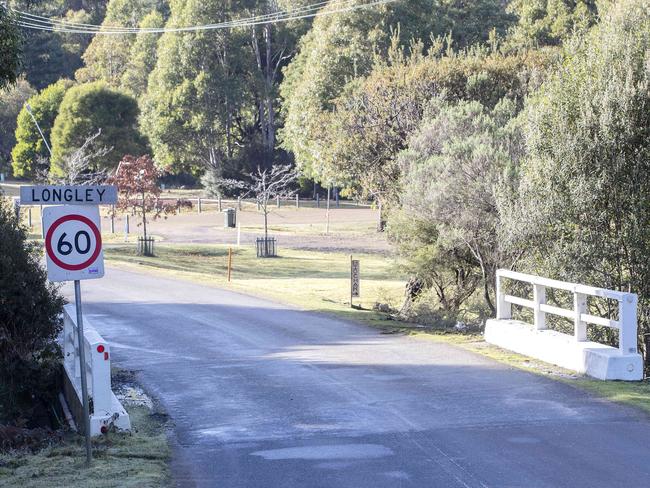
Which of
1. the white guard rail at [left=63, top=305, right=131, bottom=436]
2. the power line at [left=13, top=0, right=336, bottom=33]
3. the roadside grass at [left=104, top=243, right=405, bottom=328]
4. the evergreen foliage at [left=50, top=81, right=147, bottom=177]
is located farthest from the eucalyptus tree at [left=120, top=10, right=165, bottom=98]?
the white guard rail at [left=63, top=305, right=131, bottom=436]

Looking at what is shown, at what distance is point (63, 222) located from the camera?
8.87 metres

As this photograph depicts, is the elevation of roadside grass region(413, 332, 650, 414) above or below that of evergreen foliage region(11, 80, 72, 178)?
below

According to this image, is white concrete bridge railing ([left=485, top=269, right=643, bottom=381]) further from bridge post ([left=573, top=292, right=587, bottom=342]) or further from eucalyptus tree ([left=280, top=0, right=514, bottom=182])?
eucalyptus tree ([left=280, top=0, right=514, bottom=182])

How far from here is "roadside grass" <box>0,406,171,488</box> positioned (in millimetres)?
8445

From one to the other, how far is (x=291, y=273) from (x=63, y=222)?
27.9 m

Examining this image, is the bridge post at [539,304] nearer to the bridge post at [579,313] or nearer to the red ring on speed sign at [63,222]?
the bridge post at [579,313]

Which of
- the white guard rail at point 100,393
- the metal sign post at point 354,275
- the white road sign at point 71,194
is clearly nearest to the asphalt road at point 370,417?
the white guard rail at point 100,393

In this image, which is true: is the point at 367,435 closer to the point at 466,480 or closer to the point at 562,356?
the point at 466,480

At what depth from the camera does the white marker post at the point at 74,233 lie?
877 centimetres

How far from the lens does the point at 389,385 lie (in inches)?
508

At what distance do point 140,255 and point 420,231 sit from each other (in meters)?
20.3

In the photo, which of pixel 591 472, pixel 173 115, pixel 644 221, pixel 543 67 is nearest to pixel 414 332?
pixel 644 221

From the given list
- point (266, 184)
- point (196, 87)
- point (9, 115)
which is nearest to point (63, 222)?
point (266, 184)

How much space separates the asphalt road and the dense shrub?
137cm
